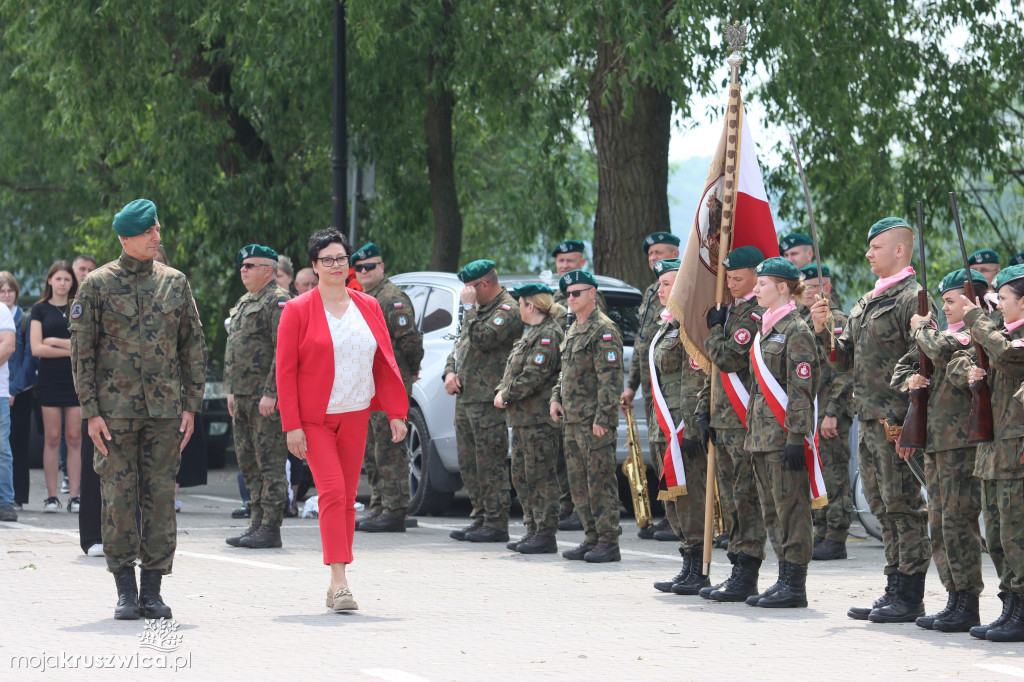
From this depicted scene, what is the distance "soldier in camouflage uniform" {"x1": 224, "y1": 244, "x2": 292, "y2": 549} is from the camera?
36.1 ft

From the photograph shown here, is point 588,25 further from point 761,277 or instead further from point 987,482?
point 987,482

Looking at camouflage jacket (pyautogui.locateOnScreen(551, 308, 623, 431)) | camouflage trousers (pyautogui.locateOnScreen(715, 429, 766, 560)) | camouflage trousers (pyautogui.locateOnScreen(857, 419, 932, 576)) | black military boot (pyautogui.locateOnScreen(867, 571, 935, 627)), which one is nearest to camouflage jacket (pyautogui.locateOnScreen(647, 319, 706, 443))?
camouflage jacket (pyautogui.locateOnScreen(551, 308, 623, 431))

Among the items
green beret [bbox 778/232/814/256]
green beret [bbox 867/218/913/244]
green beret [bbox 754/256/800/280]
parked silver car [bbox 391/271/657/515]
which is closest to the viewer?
green beret [bbox 867/218/913/244]

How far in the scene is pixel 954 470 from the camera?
7480mm

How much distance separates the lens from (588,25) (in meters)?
14.1

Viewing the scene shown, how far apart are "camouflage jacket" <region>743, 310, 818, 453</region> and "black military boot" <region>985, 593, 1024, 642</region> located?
1381mm

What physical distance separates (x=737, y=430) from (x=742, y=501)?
1.32 feet

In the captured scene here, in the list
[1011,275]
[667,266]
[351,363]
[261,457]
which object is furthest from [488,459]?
[1011,275]

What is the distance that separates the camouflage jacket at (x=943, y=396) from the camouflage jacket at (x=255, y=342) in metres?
5.22

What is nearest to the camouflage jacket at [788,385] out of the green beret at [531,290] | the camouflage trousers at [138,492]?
the green beret at [531,290]

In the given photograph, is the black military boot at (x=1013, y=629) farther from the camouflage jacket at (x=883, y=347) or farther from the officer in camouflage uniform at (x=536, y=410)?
the officer in camouflage uniform at (x=536, y=410)

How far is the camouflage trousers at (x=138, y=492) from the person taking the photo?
302 inches

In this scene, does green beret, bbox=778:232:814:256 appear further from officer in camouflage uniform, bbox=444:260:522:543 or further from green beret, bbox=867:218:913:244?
green beret, bbox=867:218:913:244

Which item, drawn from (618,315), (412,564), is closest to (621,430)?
(618,315)
